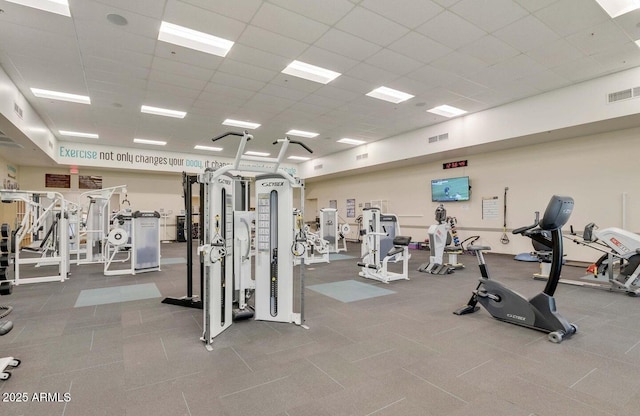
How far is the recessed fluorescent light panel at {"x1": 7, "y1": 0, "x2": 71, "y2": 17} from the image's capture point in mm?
3881

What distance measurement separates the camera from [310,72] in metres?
6.04

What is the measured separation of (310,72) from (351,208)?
8776mm

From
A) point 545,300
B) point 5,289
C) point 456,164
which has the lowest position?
point 545,300

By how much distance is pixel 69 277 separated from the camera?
19.9 ft

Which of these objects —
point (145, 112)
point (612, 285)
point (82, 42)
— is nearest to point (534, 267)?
point (612, 285)

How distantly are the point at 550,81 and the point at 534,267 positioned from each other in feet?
13.3

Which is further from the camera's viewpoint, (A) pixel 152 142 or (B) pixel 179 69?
(A) pixel 152 142

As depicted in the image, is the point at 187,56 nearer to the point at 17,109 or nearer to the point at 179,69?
the point at 179,69

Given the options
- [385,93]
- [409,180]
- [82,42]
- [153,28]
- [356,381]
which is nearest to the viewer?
[356,381]

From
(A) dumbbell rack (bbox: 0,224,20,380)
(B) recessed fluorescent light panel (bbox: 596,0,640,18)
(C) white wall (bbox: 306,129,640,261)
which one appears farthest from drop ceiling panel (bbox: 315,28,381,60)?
(C) white wall (bbox: 306,129,640,261)

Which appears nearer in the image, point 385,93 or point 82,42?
point 82,42

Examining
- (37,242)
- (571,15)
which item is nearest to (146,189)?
(37,242)

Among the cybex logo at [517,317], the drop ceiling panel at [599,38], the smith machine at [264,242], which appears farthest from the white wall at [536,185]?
the smith machine at [264,242]

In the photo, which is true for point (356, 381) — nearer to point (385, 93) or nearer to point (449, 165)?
point (385, 93)
